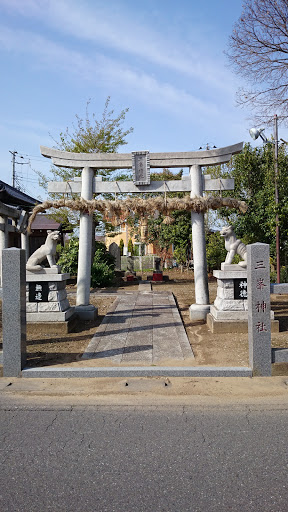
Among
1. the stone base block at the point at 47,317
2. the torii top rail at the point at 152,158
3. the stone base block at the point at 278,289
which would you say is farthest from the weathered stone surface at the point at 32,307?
the stone base block at the point at 278,289

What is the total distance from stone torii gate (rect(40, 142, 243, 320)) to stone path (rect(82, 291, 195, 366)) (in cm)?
92

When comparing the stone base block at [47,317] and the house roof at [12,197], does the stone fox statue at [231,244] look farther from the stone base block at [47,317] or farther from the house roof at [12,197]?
the house roof at [12,197]

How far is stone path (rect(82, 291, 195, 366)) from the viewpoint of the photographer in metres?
6.24

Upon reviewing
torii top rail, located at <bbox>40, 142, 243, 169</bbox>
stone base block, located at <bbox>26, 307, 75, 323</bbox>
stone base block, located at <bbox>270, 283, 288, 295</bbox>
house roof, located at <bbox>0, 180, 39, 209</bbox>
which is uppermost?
house roof, located at <bbox>0, 180, 39, 209</bbox>

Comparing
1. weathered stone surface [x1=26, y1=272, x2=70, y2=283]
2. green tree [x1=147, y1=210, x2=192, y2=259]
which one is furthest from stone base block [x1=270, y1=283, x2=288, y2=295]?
green tree [x1=147, y1=210, x2=192, y2=259]

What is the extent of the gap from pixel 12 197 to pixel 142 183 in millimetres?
11526

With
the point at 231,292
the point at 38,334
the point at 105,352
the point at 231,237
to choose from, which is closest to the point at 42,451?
the point at 105,352

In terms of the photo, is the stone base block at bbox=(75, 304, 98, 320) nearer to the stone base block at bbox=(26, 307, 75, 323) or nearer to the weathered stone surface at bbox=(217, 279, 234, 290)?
the stone base block at bbox=(26, 307, 75, 323)

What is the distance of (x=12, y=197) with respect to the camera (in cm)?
1870

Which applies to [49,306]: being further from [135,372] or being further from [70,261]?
[70,261]

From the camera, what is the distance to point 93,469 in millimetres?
3119

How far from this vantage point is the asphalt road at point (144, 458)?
8.89 ft

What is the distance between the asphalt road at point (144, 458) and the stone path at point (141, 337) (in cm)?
179

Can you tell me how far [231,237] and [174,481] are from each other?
6428 mm
